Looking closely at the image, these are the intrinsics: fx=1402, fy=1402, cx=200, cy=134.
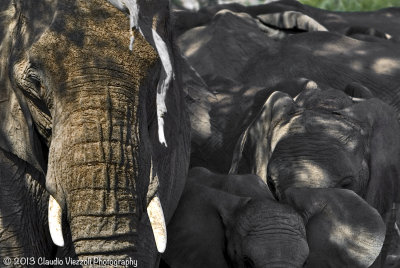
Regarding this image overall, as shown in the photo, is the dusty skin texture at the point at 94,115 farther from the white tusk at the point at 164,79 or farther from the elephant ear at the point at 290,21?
the elephant ear at the point at 290,21

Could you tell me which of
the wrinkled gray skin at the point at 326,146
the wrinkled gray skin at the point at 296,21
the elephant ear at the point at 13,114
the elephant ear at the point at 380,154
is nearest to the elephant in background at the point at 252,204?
the wrinkled gray skin at the point at 326,146

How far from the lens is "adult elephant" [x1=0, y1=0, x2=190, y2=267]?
4914 millimetres

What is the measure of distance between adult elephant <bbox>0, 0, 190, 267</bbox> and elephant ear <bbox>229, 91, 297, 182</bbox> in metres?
1.91

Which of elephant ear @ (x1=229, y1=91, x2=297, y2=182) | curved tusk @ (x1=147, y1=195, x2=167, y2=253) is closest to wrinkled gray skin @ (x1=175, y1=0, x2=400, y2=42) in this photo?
elephant ear @ (x1=229, y1=91, x2=297, y2=182)

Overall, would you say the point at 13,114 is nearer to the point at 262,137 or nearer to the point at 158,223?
the point at 158,223

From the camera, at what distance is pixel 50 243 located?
5668 mm

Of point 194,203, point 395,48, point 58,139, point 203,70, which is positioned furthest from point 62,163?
point 395,48

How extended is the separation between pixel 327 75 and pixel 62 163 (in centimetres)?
451

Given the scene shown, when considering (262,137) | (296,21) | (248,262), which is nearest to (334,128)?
(262,137)

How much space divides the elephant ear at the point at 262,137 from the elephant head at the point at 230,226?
748 millimetres

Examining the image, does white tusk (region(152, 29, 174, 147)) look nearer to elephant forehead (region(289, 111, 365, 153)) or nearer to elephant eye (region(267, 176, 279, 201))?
elephant eye (region(267, 176, 279, 201))

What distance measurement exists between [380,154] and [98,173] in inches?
118

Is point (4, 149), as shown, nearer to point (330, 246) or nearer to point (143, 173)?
point (143, 173)

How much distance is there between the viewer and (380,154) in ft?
24.8
